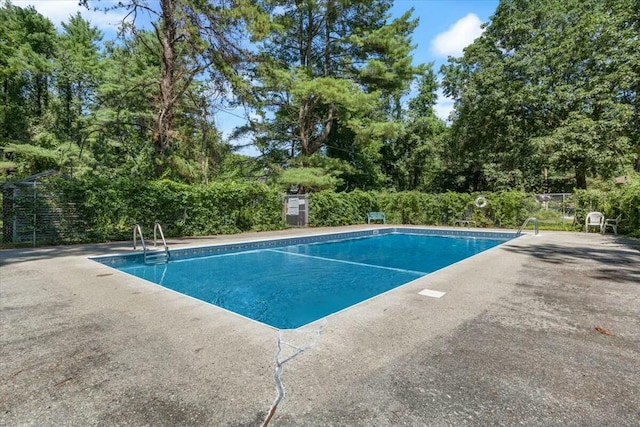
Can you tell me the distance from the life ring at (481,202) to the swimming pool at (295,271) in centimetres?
290

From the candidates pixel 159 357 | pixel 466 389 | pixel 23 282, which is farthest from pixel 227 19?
pixel 466 389

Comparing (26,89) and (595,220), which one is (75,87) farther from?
(595,220)

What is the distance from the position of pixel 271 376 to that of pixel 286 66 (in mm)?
21461

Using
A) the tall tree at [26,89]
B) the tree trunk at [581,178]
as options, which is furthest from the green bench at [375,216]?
the tall tree at [26,89]

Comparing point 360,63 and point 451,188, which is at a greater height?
point 360,63

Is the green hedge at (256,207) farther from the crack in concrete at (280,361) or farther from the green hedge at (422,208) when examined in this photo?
the crack in concrete at (280,361)

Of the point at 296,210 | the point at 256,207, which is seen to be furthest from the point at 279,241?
the point at 296,210

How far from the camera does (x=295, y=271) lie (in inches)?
301

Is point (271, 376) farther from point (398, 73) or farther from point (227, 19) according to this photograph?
point (398, 73)

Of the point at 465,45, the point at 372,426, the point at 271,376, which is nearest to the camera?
the point at 372,426

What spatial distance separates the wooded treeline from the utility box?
5.76ft

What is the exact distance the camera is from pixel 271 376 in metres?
2.19

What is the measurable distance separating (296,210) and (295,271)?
866 centimetres

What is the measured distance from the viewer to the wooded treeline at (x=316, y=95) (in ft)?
51.1
